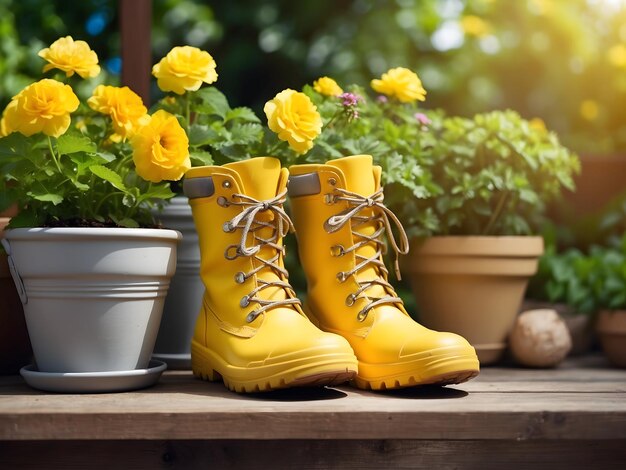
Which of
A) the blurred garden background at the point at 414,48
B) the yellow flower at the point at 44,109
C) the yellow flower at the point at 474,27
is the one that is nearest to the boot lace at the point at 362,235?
the yellow flower at the point at 44,109

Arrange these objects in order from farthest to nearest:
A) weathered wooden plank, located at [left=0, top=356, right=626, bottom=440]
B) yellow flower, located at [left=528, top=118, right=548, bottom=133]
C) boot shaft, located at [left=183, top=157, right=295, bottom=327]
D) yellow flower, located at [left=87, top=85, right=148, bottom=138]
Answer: yellow flower, located at [left=528, top=118, right=548, bottom=133] < yellow flower, located at [left=87, top=85, right=148, bottom=138] < boot shaft, located at [left=183, top=157, right=295, bottom=327] < weathered wooden plank, located at [left=0, top=356, right=626, bottom=440]

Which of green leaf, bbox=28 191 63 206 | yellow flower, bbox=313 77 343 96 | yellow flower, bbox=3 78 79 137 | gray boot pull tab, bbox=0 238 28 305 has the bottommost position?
gray boot pull tab, bbox=0 238 28 305

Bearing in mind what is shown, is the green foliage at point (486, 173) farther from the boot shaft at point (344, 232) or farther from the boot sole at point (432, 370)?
the boot sole at point (432, 370)

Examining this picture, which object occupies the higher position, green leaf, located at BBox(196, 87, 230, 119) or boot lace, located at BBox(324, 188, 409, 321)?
green leaf, located at BBox(196, 87, 230, 119)

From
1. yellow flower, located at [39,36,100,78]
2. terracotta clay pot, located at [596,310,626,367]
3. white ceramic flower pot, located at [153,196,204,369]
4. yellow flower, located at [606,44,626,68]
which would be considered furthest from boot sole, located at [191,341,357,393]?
yellow flower, located at [606,44,626,68]

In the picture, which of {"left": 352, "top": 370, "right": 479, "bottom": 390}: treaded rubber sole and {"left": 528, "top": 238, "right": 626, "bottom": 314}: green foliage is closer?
{"left": 352, "top": 370, "right": 479, "bottom": 390}: treaded rubber sole

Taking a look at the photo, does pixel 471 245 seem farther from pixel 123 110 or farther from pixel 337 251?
pixel 123 110

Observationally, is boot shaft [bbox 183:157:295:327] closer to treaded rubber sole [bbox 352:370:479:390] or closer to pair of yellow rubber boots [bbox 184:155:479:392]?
pair of yellow rubber boots [bbox 184:155:479:392]

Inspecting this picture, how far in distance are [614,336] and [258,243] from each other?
3.33ft

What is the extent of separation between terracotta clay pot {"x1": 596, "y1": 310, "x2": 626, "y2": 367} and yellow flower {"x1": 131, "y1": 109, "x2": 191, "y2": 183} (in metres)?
1.17

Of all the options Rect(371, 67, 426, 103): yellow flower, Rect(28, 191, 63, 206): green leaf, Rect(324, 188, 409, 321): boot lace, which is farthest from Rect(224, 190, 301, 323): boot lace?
Rect(371, 67, 426, 103): yellow flower

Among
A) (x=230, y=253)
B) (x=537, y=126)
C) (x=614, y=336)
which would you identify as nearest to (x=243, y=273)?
(x=230, y=253)

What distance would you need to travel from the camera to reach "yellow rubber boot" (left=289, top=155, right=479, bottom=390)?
1.53m

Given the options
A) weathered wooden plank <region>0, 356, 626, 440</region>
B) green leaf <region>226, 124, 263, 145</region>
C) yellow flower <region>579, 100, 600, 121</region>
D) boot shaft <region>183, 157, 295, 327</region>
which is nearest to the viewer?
weathered wooden plank <region>0, 356, 626, 440</region>
